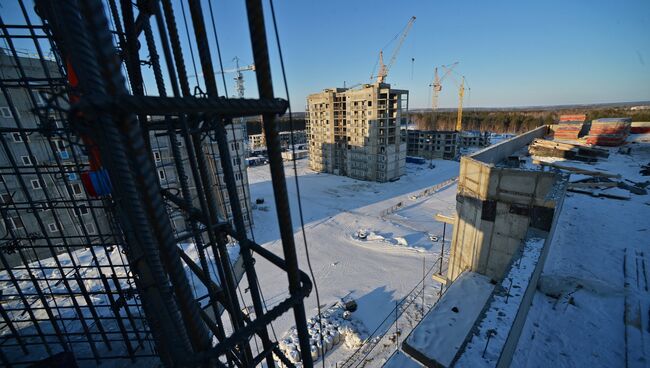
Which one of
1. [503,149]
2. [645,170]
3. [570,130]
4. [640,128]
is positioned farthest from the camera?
[640,128]

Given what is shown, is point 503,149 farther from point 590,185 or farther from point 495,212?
point 495,212

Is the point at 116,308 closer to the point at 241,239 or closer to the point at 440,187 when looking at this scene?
the point at 241,239

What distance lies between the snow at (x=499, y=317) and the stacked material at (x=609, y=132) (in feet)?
56.3

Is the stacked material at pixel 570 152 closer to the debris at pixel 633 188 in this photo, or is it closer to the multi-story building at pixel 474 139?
the debris at pixel 633 188

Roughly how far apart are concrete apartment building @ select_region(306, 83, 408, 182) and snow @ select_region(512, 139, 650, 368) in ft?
91.2

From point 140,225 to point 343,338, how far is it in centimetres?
1228

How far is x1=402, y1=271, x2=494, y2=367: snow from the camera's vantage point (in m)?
5.62

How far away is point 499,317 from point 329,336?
803cm

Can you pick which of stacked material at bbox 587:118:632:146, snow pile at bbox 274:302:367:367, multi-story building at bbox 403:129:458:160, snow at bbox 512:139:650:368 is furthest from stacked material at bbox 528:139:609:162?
multi-story building at bbox 403:129:458:160

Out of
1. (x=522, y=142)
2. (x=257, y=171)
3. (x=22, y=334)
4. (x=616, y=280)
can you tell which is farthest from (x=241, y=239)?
(x=257, y=171)

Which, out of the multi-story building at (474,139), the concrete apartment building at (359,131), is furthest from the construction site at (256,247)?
the multi-story building at (474,139)

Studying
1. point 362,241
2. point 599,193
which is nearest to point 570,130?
point 599,193

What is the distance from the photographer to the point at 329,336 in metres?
11.4

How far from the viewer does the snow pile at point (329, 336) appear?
10.9m
